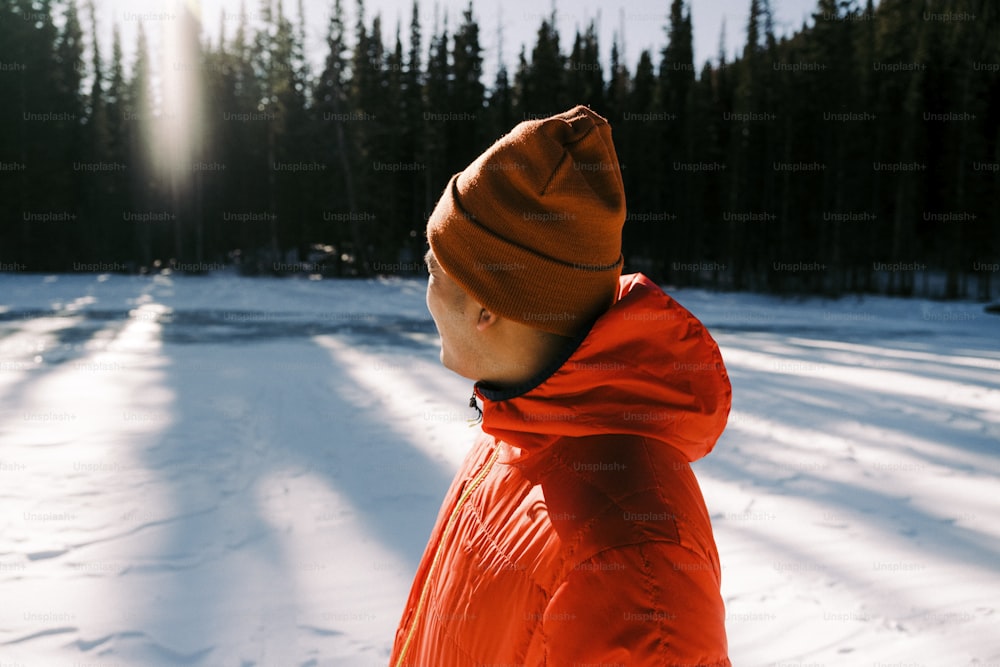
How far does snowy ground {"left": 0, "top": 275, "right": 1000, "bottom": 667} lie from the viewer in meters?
3.03

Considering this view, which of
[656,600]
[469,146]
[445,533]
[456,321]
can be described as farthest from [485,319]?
[469,146]

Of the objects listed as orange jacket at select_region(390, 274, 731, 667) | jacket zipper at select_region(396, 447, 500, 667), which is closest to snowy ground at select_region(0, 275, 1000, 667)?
jacket zipper at select_region(396, 447, 500, 667)

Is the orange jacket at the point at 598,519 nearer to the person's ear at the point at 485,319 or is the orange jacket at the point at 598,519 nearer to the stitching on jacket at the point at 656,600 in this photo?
the stitching on jacket at the point at 656,600

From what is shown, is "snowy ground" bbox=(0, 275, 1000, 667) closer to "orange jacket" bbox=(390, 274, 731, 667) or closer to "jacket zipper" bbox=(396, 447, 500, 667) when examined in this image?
"jacket zipper" bbox=(396, 447, 500, 667)

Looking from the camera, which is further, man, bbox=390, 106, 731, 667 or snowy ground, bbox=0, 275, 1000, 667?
snowy ground, bbox=0, 275, 1000, 667

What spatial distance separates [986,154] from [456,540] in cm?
3211

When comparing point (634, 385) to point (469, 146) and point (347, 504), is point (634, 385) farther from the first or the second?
point (469, 146)

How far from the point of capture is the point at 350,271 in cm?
3147

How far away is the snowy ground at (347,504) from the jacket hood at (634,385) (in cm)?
224

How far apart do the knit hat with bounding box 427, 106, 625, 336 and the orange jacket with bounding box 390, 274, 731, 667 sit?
0.08 m

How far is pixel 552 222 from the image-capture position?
1139mm

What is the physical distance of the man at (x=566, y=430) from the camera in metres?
0.86

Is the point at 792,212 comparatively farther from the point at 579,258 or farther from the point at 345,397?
the point at 579,258

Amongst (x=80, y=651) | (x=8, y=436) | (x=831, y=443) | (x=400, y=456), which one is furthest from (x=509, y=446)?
(x=8, y=436)
